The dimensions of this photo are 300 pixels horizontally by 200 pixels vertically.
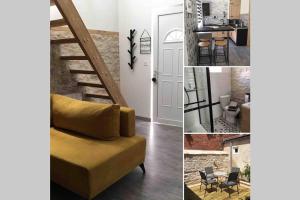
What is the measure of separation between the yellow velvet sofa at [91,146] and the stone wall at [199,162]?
1.25 m

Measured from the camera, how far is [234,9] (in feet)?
3.53

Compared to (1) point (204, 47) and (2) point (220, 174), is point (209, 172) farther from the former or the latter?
(1) point (204, 47)

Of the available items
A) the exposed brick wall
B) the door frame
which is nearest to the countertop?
the exposed brick wall

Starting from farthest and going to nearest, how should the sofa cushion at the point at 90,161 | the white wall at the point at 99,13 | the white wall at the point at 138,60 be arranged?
the white wall at the point at 138,60 < the white wall at the point at 99,13 < the sofa cushion at the point at 90,161

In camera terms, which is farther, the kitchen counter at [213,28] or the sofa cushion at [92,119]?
the sofa cushion at [92,119]

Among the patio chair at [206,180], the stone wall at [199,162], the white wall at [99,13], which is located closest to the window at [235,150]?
the stone wall at [199,162]

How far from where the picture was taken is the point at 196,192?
3.73 ft

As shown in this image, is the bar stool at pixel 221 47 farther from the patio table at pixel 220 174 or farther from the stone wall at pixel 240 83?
the patio table at pixel 220 174

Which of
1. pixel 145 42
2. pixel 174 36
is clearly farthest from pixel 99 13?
pixel 174 36

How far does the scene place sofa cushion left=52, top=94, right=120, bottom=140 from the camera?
8.85ft

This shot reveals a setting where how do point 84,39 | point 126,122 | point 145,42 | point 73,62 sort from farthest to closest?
point 145,42, point 73,62, point 84,39, point 126,122

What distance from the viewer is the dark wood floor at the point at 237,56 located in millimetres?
1058

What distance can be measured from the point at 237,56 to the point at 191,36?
21 cm

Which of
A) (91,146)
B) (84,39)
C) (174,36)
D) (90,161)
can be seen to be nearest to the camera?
(90,161)
